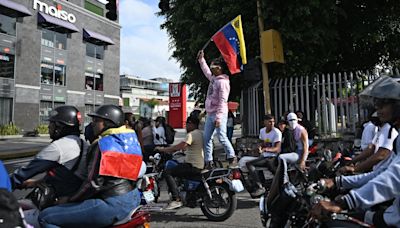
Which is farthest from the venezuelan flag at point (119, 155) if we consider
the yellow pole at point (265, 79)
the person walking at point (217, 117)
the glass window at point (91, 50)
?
the glass window at point (91, 50)

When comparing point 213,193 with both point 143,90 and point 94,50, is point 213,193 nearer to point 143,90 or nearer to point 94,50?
point 94,50

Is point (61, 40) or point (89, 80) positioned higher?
Answer: point (61, 40)

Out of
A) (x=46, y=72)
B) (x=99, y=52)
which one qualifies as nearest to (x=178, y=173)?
(x=46, y=72)

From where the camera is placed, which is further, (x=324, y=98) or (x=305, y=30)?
(x=305, y=30)

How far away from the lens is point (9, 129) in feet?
91.8

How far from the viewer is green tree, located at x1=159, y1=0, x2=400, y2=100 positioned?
10570mm

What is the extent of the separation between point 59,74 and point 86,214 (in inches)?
1323

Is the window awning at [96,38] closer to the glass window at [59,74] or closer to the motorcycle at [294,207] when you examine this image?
the glass window at [59,74]

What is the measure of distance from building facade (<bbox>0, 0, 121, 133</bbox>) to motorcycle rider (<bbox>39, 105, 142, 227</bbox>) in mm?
24796

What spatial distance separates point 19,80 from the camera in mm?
30031

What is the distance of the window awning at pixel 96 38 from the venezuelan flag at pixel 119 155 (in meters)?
35.8

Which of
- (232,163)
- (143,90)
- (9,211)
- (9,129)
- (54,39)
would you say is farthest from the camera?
(143,90)

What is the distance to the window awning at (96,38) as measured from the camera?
3681cm

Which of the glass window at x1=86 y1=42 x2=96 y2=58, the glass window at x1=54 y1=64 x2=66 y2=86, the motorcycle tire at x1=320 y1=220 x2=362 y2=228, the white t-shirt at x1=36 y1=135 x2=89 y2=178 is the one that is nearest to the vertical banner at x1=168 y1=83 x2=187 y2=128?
the glass window at x1=54 y1=64 x2=66 y2=86
